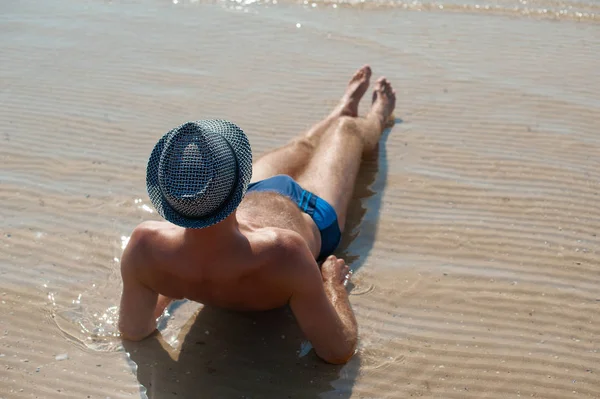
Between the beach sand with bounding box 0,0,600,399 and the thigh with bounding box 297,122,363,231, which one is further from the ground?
the thigh with bounding box 297,122,363,231

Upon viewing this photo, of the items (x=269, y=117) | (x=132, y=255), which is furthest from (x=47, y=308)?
(x=269, y=117)

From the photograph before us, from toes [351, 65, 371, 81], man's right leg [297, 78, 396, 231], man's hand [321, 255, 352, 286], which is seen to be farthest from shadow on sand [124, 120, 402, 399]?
toes [351, 65, 371, 81]

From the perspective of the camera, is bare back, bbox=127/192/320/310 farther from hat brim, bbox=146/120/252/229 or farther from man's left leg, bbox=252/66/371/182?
man's left leg, bbox=252/66/371/182

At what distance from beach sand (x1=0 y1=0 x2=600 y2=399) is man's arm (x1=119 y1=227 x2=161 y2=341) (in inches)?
3.5

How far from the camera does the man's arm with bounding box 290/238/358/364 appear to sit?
3.29 meters

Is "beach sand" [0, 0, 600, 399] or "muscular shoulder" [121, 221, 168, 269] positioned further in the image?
"beach sand" [0, 0, 600, 399]

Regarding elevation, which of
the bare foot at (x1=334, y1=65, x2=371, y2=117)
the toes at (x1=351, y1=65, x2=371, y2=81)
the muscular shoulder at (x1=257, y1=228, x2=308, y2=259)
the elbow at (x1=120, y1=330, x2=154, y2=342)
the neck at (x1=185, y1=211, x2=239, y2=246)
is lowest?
the elbow at (x1=120, y1=330, x2=154, y2=342)

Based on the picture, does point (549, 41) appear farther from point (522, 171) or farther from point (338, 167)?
A: point (338, 167)

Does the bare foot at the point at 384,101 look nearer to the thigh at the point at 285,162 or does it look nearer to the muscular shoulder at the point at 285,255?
the thigh at the point at 285,162

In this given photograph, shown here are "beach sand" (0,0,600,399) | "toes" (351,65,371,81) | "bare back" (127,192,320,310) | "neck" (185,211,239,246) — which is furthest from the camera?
"toes" (351,65,371,81)

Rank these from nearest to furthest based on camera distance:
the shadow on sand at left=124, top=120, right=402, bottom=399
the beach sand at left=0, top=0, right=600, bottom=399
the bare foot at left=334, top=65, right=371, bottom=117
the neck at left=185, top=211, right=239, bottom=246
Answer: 1. the neck at left=185, top=211, right=239, bottom=246
2. the shadow on sand at left=124, top=120, right=402, bottom=399
3. the beach sand at left=0, top=0, right=600, bottom=399
4. the bare foot at left=334, top=65, right=371, bottom=117

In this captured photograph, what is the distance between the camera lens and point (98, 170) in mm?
5684

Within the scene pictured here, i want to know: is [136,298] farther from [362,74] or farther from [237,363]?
[362,74]

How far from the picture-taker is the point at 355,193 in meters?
5.50
